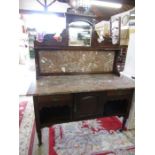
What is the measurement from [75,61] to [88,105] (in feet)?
2.03

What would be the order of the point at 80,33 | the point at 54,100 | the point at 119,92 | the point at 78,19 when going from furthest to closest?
the point at 80,33 → the point at 78,19 → the point at 119,92 → the point at 54,100

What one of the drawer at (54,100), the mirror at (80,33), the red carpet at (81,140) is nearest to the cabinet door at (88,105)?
the drawer at (54,100)

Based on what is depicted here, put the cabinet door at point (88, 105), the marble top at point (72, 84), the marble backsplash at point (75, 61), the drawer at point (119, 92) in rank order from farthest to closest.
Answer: the marble backsplash at point (75, 61) < the drawer at point (119, 92) < the cabinet door at point (88, 105) < the marble top at point (72, 84)

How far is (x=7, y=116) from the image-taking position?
49 cm

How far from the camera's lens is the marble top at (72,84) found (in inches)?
53.5

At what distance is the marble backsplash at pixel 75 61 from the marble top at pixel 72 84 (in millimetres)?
118

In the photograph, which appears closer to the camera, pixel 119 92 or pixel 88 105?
pixel 88 105

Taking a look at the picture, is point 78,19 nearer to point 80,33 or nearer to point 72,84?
point 80,33

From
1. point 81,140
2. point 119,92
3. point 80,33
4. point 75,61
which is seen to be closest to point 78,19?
point 80,33

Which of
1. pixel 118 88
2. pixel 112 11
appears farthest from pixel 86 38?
pixel 112 11

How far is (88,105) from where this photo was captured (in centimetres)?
156

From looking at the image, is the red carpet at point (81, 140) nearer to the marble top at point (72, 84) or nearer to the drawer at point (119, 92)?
the drawer at point (119, 92)
